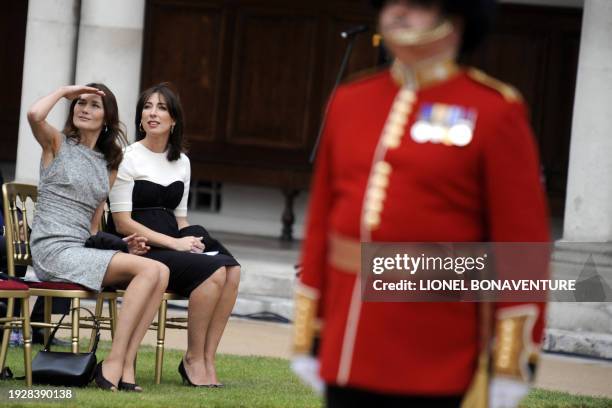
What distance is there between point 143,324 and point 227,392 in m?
0.53

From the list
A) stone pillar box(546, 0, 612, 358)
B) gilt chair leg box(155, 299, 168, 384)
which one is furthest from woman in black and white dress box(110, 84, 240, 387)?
stone pillar box(546, 0, 612, 358)

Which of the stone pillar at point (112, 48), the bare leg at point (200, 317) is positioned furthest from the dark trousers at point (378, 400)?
the stone pillar at point (112, 48)

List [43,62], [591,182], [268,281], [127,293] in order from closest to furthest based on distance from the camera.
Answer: [127,293] < [591,182] < [268,281] < [43,62]

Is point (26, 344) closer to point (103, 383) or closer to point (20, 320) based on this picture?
point (20, 320)

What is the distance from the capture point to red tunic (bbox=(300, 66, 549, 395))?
10.2 ft

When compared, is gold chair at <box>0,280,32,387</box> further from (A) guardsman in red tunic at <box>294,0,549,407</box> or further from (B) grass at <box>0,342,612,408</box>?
(A) guardsman in red tunic at <box>294,0,549,407</box>

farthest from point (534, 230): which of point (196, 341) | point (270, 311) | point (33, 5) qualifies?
point (33, 5)

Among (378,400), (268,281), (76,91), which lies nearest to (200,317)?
(76,91)

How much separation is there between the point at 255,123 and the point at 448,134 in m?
10.9

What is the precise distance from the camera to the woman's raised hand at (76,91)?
21.9 ft

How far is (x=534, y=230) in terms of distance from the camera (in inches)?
124

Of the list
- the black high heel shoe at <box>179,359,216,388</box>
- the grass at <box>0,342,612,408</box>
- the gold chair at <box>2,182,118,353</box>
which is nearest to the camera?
the grass at <box>0,342,612,408</box>

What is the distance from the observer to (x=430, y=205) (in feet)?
10.3

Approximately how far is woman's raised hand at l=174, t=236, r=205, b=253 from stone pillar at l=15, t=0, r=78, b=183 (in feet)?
14.4
